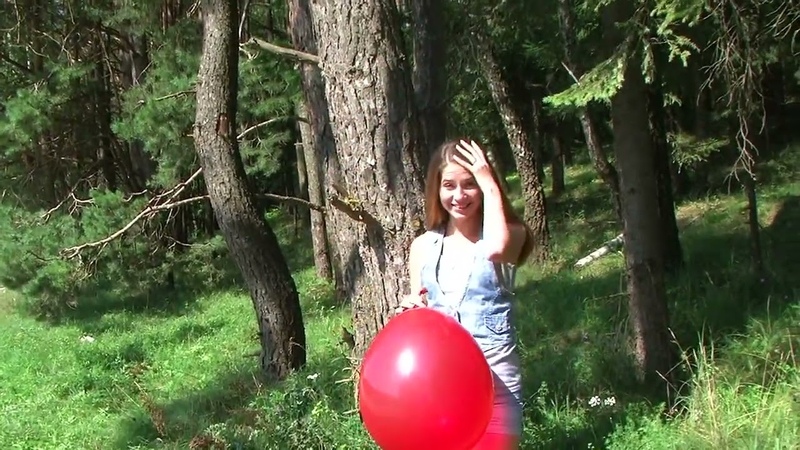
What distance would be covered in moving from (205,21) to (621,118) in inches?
161

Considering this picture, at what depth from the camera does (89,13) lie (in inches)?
648

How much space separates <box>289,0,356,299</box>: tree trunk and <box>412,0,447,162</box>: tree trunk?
0.92 m

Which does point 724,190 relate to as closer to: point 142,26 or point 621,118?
point 621,118

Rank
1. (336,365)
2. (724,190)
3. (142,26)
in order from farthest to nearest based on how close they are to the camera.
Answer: (142,26) → (724,190) → (336,365)

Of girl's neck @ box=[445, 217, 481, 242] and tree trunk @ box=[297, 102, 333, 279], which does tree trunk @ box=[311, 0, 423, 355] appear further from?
tree trunk @ box=[297, 102, 333, 279]

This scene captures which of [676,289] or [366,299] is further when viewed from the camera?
[676,289]

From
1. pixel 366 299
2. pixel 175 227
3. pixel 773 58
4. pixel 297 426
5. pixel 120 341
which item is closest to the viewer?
pixel 297 426

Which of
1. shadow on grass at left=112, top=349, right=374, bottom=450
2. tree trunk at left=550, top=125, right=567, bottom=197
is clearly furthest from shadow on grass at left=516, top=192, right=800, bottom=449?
tree trunk at left=550, top=125, right=567, bottom=197

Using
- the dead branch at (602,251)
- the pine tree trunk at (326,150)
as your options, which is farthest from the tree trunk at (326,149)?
the dead branch at (602,251)

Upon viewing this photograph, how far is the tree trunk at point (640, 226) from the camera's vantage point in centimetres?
504

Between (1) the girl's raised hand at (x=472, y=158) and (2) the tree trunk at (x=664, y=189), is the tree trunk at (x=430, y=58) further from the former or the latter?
(1) the girl's raised hand at (x=472, y=158)

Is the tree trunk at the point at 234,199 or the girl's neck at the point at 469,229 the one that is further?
the tree trunk at the point at 234,199

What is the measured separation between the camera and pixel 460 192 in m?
3.20

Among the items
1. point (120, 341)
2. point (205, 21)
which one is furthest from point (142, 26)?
point (205, 21)
